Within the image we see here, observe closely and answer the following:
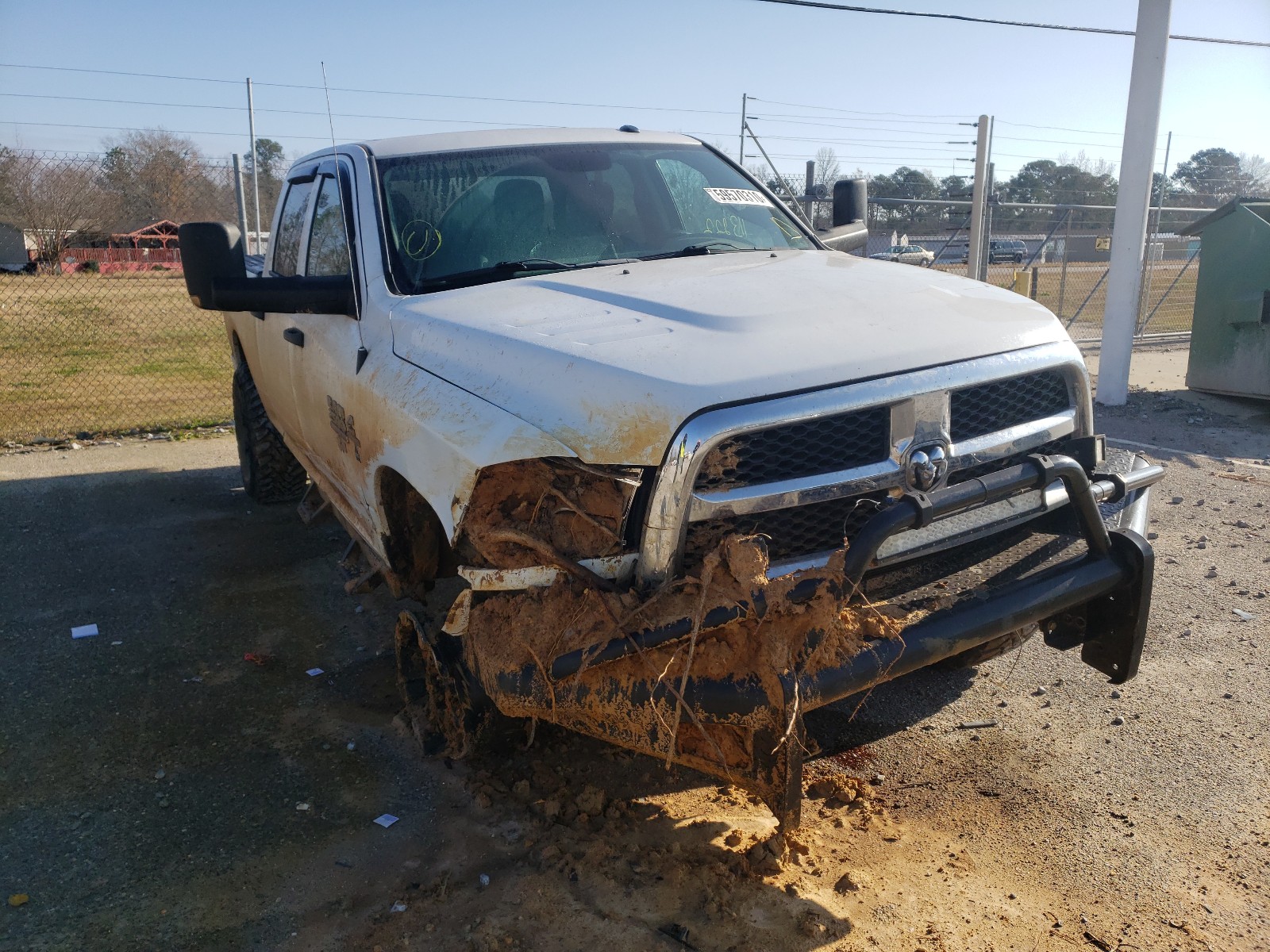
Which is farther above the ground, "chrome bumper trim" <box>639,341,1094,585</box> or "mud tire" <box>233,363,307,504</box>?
"chrome bumper trim" <box>639,341,1094,585</box>

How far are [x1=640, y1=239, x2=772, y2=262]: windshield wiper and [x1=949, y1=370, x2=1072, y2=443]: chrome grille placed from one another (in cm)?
139

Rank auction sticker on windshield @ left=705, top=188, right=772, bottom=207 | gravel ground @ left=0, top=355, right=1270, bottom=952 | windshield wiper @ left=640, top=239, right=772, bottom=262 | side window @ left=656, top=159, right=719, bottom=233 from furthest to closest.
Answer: auction sticker on windshield @ left=705, top=188, right=772, bottom=207, side window @ left=656, top=159, right=719, bottom=233, windshield wiper @ left=640, top=239, right=772, bottom=262, gravel ground @ left=0, top=355, right=1270, bottom=952

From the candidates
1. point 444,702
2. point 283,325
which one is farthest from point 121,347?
point 444,702

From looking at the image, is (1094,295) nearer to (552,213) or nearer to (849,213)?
(849,213)

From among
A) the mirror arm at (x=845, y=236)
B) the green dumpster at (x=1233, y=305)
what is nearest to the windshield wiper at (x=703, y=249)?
the mirror arm at (x=845, y=236)

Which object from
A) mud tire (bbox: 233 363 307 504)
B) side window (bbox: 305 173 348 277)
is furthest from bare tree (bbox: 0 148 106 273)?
side window (bbox: 305 173 348 277)

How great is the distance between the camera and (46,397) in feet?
33.3

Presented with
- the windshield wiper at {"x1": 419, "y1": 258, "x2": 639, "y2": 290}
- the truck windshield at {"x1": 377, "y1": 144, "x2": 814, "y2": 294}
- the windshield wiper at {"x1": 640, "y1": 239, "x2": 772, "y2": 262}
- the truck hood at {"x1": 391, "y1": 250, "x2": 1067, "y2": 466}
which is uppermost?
the truck windshield at {"x1": 377, "y1": 144, "x2": 814, "y2": 294}

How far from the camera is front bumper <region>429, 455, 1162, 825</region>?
222 cm

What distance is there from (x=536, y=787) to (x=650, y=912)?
2.31 feet

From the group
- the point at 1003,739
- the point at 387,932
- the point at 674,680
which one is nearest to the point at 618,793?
the point at 387,932

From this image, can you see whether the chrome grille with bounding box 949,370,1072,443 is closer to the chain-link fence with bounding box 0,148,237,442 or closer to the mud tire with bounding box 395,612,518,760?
the mud tire with bounding box 395,612,518,760

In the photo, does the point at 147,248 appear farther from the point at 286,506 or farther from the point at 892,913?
the point at 892,913

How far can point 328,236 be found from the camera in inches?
163
